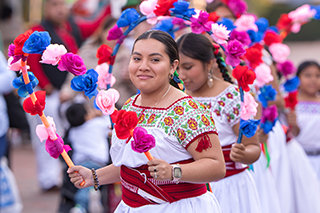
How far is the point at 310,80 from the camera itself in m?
7.00

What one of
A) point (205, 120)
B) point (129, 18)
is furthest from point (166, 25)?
point (205, 120)

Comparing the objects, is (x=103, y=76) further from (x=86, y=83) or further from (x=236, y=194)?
(x=236, y=194)

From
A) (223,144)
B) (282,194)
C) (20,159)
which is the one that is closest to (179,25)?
(223,144)

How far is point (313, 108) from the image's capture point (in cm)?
691

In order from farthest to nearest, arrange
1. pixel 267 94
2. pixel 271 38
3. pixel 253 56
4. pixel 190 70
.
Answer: pixel 271 38 → pixel 267 94 → pixel 253 56 → pixel 190 70

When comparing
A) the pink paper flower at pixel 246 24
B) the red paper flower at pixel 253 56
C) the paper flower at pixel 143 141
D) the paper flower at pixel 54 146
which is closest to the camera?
the paper flower at pixel 143 141

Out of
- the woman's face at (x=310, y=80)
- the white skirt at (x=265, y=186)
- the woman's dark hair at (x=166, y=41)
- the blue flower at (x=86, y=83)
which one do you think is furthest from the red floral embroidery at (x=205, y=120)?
the woman's face at (x=310, y=80)

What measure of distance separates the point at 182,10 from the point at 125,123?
116cm

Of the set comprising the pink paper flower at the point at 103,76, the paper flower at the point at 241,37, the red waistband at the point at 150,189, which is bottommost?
the red waistband at the point at 150,189

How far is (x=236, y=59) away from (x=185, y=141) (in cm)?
91

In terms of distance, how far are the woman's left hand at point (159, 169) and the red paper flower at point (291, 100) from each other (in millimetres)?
3316

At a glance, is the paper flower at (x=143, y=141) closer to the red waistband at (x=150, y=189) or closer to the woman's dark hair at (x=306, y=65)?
the red waistband at (x=150, y=189)

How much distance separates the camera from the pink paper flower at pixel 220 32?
3732 mm

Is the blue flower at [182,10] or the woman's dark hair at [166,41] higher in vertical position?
the blue flower at [182,10]
